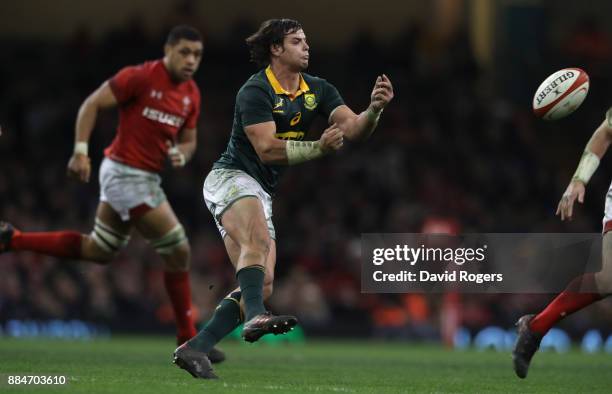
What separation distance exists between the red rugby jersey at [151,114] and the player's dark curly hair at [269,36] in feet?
5.05

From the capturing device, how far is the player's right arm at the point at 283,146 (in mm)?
7173

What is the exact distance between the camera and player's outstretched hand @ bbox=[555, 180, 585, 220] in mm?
7453

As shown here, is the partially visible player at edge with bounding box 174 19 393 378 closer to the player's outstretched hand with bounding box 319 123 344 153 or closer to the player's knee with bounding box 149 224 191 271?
the player's outstretched hand with bounding box 319 123 344 153

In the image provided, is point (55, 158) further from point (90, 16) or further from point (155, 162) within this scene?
point (155, 162)

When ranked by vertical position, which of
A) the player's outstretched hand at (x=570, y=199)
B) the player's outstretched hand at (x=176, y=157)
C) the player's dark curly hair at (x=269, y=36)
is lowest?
the player's outstretched hand at (x=570, y=199)

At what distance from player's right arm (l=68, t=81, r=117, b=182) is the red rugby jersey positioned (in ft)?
0.56

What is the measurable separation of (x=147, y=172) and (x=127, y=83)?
767mm

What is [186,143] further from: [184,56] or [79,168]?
[79,168]

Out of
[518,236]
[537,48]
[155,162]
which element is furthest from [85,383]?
[537,48]

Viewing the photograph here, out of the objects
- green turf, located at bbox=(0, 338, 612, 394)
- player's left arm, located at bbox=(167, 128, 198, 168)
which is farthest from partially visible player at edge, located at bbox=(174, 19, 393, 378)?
player's left arm, located at bbox=(167, 128, 198, 168)

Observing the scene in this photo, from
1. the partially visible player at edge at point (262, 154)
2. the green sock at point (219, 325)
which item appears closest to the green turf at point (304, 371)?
the green sock at point (219, 325)

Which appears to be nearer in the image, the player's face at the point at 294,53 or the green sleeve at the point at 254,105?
the green sleeve at the point at 254,105

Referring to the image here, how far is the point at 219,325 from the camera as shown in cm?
747

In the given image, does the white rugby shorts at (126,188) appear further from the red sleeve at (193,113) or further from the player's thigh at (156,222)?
the red sleeve at (193,113)
